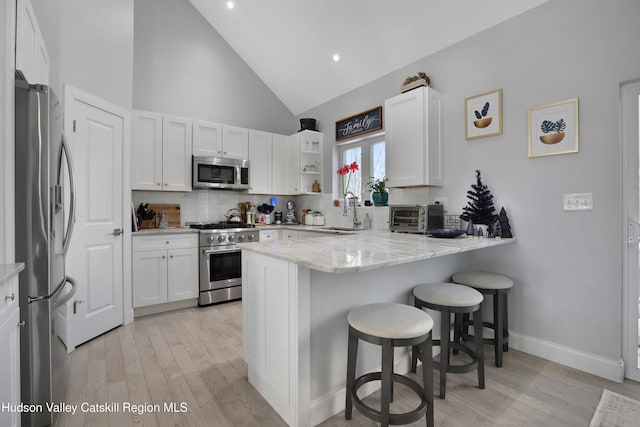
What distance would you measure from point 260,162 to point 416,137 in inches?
92.9

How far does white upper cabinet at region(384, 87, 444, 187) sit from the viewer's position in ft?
9.57

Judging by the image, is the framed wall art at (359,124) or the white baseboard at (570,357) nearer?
the white baseboard at (570,357)

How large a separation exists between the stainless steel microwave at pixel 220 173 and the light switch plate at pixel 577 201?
3500mm

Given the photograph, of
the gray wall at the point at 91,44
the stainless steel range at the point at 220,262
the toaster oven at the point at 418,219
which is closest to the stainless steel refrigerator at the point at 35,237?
the gray wall at the point at 91,44

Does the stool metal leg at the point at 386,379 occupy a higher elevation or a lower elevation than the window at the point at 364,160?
lower

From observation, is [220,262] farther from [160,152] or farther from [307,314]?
[307,314]

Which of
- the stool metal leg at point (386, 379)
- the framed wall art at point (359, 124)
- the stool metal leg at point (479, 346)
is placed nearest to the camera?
the stool metal leg at point (386, 379)

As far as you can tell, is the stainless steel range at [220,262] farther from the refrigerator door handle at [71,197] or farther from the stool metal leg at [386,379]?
the stool metal leg at [386,379]

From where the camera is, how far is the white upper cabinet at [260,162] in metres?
4.39

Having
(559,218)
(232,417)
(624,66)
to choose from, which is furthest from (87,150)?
(624,66)

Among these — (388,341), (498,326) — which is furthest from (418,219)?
(388,341)

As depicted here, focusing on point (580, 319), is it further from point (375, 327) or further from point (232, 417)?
point (232, 417)

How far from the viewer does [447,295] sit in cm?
189

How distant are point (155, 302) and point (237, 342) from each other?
1299mm
